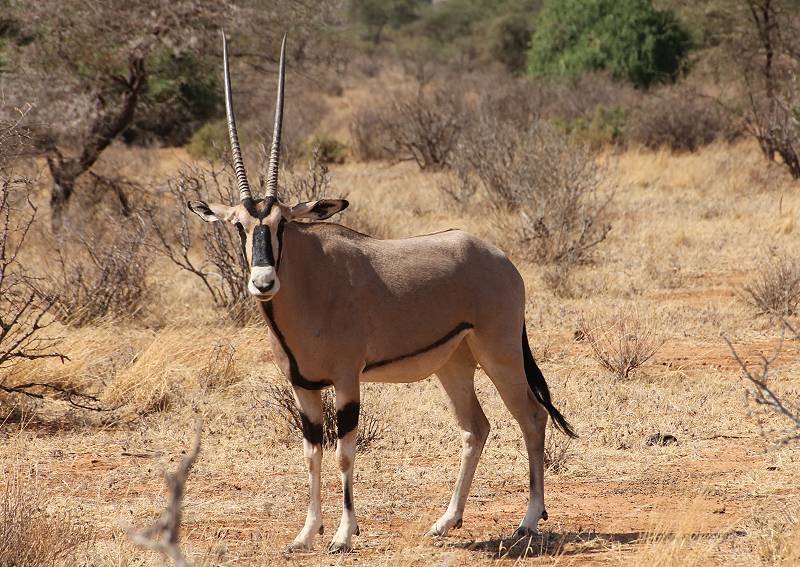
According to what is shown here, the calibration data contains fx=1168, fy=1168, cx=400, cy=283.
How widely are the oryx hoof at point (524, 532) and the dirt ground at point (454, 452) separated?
3.2 inches

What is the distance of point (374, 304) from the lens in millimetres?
5332

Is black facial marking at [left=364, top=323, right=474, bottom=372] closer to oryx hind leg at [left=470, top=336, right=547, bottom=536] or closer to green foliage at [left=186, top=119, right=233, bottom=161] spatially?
oryx hind leg at [left=470, top=336, right=547, bottom=536]

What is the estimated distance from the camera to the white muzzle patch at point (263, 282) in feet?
15.3

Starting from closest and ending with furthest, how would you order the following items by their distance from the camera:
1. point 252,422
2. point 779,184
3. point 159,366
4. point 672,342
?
point 252,422
point 159,366
point 672,342
point 779,184

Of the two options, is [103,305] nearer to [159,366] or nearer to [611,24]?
[159,366]

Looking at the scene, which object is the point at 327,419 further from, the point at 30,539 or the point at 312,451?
the point at 30,539

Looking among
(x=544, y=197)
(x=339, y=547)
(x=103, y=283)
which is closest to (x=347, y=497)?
(x=339, y=547)

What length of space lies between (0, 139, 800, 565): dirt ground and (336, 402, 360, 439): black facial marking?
22.2 inches

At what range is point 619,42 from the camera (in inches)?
1268

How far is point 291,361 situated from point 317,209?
27.1 inches

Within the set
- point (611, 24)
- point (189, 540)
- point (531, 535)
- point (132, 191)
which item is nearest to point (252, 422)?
point (189, 540)

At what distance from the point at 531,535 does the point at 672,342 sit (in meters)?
4.66

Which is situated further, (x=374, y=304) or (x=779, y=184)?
(x=779, y=184)

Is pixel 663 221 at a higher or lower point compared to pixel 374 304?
lower
